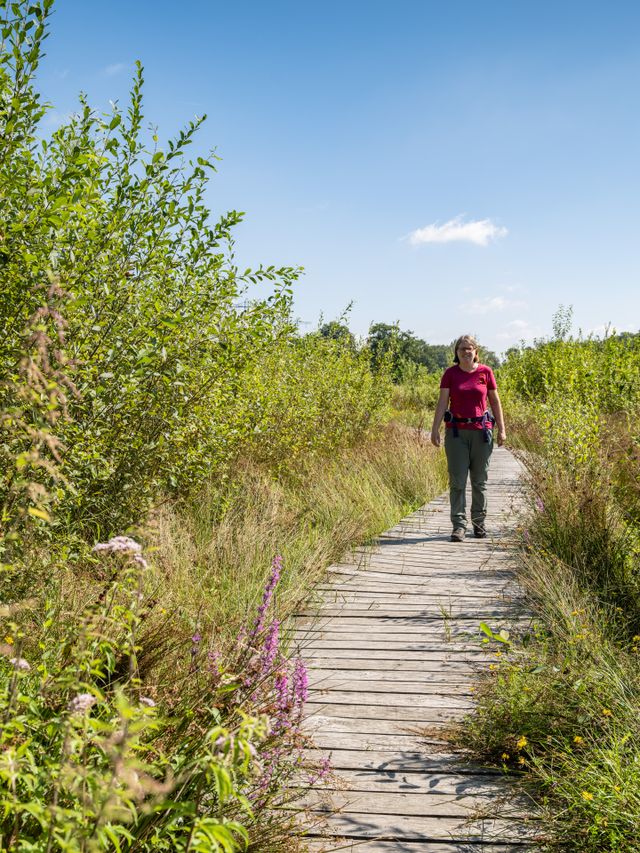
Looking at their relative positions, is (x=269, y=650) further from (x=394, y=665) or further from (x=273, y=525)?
(x=273, y=525)

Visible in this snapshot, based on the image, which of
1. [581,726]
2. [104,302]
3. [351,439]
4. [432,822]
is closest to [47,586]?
[104,302]

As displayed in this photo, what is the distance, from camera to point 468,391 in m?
7.49

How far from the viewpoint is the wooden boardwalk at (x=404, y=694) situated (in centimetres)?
269

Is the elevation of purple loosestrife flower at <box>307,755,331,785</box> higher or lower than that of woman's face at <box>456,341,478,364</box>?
lower

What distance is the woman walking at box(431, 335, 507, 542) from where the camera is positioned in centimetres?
750

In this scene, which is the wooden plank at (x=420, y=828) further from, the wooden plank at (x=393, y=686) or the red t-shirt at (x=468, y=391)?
the red t-shirt at (x=468, y=391)

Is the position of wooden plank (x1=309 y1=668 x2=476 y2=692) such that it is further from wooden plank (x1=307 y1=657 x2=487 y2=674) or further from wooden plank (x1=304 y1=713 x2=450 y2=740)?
wooden plank (x1=304 y1=713 x2=450 y2=740)

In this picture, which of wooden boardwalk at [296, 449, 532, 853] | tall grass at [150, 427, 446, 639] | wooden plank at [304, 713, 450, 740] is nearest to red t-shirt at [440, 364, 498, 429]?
wooden boardwalk at [296, 449, 532, 853]

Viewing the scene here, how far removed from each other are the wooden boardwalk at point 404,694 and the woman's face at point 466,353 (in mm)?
1988

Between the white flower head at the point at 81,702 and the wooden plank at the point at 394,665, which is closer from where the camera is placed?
the white flower head at the point at 81,702

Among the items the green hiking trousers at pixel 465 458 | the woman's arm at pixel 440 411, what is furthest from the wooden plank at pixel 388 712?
the woman's arm at pixel 440 411

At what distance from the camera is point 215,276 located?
4980 mm

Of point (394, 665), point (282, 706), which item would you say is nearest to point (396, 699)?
point (394, 665)

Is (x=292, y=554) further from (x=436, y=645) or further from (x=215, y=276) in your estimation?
(x=215, y=276)
